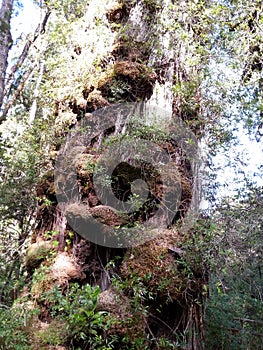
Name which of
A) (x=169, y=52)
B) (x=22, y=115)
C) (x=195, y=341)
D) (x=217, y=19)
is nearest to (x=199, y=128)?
(x=169, y=52)

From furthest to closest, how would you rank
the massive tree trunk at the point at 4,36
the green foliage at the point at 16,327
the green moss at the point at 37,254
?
1. the massive tree trunk at the point at 4,36
2. the green moss at the point at 37,254
3. the green foliage at the point at 16,327

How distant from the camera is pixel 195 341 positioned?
4.29 metres

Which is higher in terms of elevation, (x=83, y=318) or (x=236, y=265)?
(x=236, y=265)

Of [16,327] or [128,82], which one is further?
[128,82]

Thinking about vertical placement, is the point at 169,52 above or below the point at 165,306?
above

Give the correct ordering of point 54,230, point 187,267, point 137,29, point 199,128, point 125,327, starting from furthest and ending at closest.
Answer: point 137,29
point 199,128
point 54,230
point 187,267
point 125,327

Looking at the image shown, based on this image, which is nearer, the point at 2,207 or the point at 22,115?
the point at 2,207

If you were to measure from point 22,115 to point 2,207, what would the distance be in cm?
402

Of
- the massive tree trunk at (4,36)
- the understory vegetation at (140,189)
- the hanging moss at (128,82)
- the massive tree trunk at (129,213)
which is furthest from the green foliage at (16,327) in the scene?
the hanging moss at (128,82)

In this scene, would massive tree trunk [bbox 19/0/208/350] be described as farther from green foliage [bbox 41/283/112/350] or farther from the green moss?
green foliage [bbox 41/283/112/350]

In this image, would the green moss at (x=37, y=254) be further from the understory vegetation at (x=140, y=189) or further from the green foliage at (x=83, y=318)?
the green foliage at (x=83, y=318)

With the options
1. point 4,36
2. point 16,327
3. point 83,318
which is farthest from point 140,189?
point 4,36

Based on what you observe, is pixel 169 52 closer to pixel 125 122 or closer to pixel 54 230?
pixel 125 122

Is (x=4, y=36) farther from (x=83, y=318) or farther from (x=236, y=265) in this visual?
(x=236, y=265)
